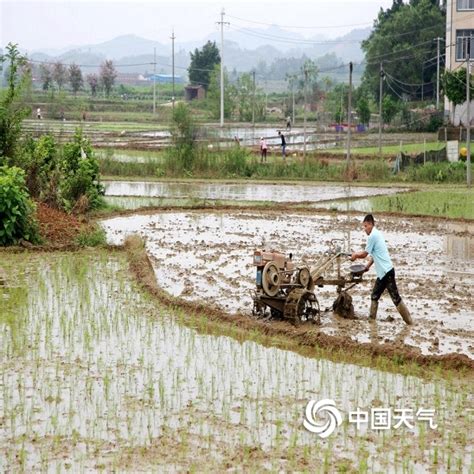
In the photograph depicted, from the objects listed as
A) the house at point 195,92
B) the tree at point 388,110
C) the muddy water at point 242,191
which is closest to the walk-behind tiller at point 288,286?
the muddy water at point 242,191

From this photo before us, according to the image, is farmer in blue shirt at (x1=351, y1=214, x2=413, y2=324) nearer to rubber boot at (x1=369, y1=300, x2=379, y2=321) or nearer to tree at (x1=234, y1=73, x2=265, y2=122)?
rubber boot at (x1=369, y1=300, x2=379, y2=321)

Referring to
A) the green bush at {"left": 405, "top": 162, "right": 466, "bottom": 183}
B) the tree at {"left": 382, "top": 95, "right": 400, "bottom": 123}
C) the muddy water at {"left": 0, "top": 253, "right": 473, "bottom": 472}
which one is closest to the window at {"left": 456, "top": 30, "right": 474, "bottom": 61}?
the tree at {"left": 382, "top": 95, "right": 400, "bottom": 123}

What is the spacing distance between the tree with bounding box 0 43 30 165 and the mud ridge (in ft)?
22.3

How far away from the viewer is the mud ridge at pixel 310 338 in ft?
29.9

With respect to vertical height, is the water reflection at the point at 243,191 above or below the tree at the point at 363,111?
below

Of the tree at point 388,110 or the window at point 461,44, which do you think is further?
A: the tree at point 388,110

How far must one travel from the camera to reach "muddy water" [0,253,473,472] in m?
6.86

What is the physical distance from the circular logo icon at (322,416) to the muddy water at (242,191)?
51.5ft

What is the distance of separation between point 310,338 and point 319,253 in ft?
18.2

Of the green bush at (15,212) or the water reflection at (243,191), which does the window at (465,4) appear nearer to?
the water reflection at (243,191)

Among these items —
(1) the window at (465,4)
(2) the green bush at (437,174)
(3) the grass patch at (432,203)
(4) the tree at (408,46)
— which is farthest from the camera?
(4) the tree at (408,46)

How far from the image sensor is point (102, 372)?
8.87 meters

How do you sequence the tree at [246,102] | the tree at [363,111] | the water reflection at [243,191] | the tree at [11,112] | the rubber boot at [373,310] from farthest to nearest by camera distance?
the tree at [246,102]
the tree at [363,111]
the water reflection at [243,191]
the tree at [11,112]
the rubber boot at [373,310]

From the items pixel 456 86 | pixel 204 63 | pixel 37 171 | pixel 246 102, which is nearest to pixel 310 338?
pixel 37 171
